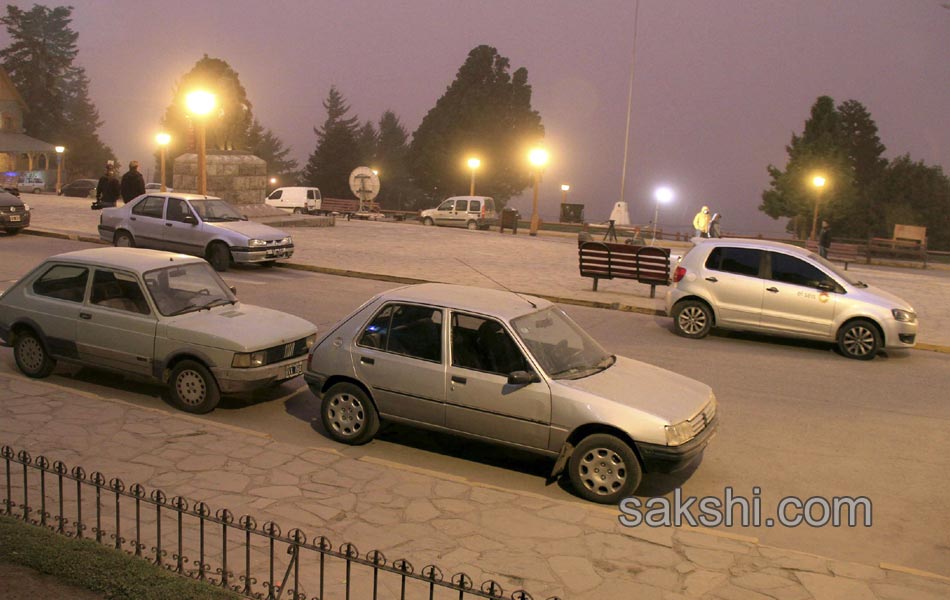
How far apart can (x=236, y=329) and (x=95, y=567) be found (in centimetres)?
421

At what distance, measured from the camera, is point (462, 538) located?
6195 millimetres

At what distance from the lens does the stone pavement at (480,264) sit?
18.0 metres

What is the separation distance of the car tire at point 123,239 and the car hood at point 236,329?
10503mm

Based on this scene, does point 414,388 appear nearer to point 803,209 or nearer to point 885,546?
point 885,546

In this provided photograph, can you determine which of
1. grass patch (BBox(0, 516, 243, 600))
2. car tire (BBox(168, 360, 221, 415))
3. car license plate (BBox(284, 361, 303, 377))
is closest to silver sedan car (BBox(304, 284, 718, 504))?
car license plate (BBox(284, 361, 303, 377))

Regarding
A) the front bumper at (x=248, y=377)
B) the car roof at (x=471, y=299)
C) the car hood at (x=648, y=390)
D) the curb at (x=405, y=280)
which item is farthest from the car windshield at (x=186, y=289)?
the curb at (x=405, y=280)

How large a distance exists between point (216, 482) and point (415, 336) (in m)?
2.18

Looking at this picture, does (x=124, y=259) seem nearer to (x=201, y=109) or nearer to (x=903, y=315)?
(x=903, y=315)

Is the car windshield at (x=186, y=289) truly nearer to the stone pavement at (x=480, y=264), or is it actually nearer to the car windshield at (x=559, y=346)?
the car windshield at (x=559, y=346)

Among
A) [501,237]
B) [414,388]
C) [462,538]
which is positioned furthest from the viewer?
[501,237]

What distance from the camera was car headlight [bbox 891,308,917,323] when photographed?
42.8 feet

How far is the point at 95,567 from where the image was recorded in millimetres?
5129

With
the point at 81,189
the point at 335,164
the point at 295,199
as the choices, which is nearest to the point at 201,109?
the point at 295,199

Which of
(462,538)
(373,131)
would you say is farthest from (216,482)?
(373,131)
